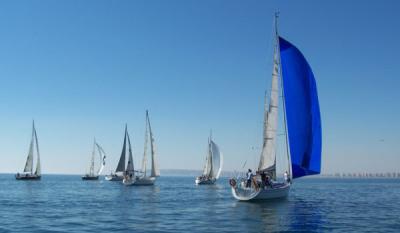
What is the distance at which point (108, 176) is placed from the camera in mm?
133500

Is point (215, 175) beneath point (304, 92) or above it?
beneath

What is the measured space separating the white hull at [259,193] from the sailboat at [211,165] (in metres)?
59.0

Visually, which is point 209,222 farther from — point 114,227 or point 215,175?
point 215,175

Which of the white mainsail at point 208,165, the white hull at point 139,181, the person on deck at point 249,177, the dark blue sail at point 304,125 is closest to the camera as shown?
the person on deck at point 249,177

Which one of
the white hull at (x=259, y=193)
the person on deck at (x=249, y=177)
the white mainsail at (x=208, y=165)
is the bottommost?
the white hull at (x=259, y=193)

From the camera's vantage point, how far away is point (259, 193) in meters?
39.3

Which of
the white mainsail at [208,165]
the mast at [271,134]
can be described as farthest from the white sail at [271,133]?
the white mainsail at [208,165]

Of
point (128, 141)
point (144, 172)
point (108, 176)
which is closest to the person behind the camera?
point (144, 172)

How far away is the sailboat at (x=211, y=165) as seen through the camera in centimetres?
10088

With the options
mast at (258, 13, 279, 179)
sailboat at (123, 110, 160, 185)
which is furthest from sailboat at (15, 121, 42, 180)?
mast at (258, 13, 279, 179)

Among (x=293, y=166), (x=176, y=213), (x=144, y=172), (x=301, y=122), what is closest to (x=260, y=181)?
(x=293, y=166)

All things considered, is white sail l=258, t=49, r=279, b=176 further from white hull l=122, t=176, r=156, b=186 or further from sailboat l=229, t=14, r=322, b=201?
white hull l=122, t=176, r=156, b=186

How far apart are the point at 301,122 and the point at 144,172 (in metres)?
52.9

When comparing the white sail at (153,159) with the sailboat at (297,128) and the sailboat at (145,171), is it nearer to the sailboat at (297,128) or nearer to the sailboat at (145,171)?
the sailboat at (145,171)
